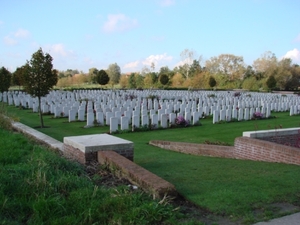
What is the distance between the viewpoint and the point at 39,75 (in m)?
13.9

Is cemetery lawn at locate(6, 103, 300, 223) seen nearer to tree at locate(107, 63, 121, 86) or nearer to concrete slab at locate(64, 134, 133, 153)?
concrete slab at locate(64, 134, 133, 153)

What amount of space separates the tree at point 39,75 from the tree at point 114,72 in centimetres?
6595

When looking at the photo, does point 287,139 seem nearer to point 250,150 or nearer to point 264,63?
point 250,150

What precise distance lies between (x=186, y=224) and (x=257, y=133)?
5.06m

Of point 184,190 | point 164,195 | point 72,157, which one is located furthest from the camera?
point 72,157

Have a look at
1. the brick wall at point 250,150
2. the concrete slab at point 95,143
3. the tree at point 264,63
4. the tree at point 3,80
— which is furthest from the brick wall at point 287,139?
the tree at point 264,63

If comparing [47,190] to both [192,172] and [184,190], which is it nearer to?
[184,190]

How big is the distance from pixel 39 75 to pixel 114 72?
A: 71843 mm

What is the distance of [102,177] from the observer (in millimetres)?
4988

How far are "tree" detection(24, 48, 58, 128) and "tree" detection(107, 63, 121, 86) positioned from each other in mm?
65952

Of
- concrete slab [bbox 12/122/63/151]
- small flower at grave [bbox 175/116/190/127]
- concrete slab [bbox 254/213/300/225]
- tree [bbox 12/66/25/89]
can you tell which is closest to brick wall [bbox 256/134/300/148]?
concrete slab [bbox 254/213/300/225]

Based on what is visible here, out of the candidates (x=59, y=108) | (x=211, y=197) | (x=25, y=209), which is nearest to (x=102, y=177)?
(x=25, y=209)

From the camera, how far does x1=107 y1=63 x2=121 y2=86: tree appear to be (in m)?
81.8

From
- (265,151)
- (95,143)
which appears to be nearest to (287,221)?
(265,151)
